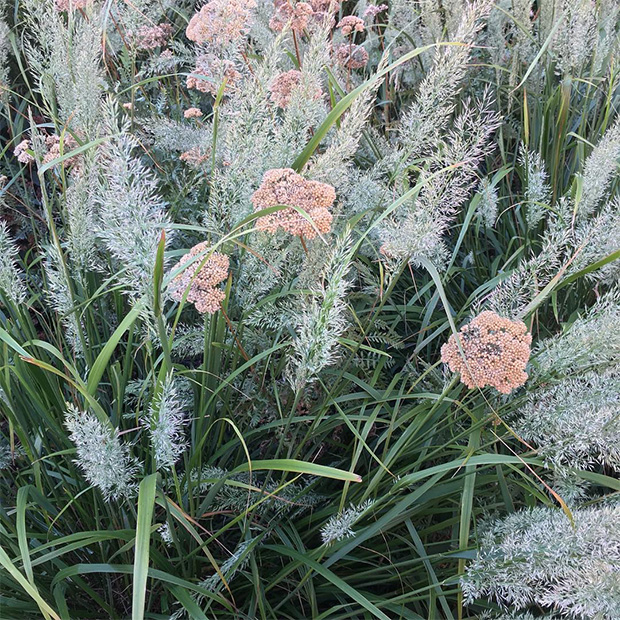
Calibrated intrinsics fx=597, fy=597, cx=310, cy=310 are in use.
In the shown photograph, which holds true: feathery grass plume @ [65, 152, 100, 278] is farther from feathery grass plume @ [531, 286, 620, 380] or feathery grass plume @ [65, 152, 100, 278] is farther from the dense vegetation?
feathery grass plume @ [531, 286, 620, 380]

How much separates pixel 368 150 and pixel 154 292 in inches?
52.9

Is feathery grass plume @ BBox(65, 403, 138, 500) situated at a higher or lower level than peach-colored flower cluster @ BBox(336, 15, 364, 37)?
lower

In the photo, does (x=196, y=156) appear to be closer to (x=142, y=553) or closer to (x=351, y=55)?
(x=351, y=55)

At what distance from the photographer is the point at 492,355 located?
102 cm

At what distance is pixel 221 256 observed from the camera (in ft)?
3.43

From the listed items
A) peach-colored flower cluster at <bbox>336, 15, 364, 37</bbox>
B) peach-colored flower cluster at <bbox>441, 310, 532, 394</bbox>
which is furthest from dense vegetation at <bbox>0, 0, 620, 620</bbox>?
peach-colored flower cluster at <bbox>336, 15, 364, 37</bbox>

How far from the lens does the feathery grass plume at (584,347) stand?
1.04 metres

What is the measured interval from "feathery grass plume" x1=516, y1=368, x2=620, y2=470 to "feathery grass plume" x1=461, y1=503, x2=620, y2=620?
0.12 metres

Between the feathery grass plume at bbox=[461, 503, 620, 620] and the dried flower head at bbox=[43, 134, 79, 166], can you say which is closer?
the feathery grass plume at bbox=[461, 503, 620, 620]

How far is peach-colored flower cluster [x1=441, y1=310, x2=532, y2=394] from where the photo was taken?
1016 millimetres

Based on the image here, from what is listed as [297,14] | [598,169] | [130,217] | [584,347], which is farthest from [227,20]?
[584,347]

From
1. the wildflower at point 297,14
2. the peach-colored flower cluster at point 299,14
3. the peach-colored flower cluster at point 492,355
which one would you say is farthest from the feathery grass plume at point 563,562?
the wildflower at point 297,14

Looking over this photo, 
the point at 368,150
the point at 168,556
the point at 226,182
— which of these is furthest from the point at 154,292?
the point at 368,150

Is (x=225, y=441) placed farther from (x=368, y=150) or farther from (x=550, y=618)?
(x=368, y=150)
